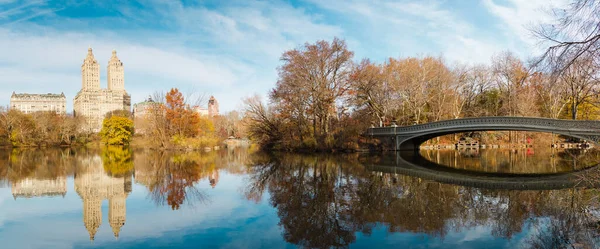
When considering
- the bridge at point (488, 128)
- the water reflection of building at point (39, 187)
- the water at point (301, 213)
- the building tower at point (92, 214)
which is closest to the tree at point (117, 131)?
the bridge at point (488, 128)

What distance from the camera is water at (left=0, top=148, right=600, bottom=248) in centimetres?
740

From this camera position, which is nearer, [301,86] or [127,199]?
[127,199]

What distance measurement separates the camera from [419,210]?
967 cm

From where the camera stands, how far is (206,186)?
14.6 m

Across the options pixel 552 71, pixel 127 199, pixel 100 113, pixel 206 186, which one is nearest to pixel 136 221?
pixel 127 199

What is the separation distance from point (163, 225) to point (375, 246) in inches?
197

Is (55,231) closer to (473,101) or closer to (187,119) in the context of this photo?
(187,119)

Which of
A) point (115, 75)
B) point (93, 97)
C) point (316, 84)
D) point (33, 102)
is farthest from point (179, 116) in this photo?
point (33, 102)

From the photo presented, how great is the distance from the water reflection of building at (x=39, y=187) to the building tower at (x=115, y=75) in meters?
157

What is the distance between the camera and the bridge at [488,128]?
818 inches

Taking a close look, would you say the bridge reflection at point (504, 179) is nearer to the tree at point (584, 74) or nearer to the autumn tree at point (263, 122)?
the tree at point (584, 74)

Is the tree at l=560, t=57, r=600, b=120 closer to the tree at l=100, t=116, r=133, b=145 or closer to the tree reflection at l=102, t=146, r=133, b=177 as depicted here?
the tree reflection at l=102, t=146, r=133, b=177

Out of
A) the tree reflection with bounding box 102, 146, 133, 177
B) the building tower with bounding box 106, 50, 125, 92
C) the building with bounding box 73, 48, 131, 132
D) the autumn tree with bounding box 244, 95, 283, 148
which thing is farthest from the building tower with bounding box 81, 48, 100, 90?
the tree reflection with bounding box 102, 146, 133, 177

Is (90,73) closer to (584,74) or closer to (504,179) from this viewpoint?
(504,179)
